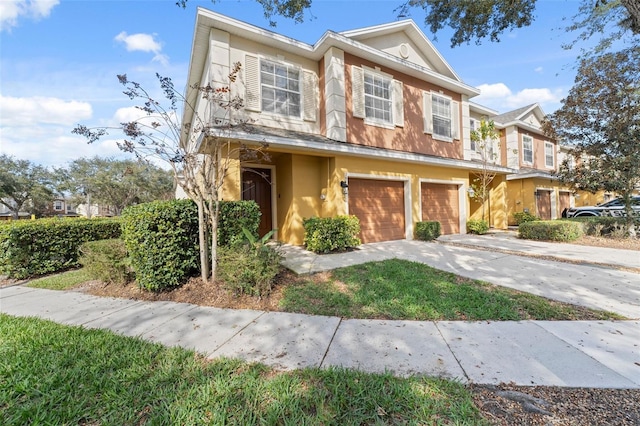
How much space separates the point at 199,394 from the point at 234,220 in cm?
429

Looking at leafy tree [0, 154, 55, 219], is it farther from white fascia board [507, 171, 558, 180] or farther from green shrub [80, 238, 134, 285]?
white fascia board [507, 171, 558, 180]

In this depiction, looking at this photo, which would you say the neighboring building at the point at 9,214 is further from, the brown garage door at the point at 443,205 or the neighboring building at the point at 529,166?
the neighboring building at the point at 529,166

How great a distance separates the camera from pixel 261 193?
384 inches

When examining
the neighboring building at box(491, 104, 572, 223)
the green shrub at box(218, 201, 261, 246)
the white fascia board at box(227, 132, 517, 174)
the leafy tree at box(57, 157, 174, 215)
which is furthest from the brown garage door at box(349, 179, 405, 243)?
the leafy tree at box(57, 157, 174, 215)

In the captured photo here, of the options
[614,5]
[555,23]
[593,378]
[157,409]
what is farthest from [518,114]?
[157,409]

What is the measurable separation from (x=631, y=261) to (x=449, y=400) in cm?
845

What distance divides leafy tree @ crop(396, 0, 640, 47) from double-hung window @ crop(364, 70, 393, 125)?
86.9 inches

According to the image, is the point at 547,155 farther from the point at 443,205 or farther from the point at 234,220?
the point at 234,220

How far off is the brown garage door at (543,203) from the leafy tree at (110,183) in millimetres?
35586

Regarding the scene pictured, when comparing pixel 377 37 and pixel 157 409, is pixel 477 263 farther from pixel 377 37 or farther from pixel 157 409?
pixel 377 37

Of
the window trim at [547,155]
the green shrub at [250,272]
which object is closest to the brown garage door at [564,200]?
the window trim at [547,155]

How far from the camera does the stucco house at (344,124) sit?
8.13 meters

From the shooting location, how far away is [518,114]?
17.6 m

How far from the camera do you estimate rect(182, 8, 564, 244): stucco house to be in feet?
26.7
